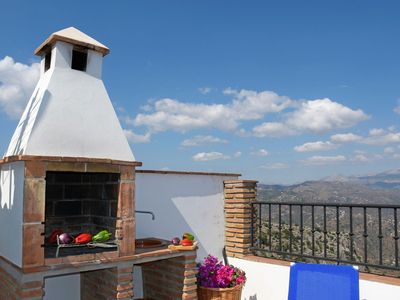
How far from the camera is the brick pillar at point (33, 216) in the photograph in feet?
10.2

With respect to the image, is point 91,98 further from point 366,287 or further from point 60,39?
point 366,287

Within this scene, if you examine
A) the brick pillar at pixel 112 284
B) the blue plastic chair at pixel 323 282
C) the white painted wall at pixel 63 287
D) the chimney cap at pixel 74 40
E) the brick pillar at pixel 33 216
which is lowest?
the white painted wall at pixel 63 287

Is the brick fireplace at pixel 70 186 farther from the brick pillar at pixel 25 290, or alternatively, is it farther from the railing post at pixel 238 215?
the railing post at pixel 238 215

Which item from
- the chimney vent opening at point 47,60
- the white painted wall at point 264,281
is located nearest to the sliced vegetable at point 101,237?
the chimney vent opening at point 47,60

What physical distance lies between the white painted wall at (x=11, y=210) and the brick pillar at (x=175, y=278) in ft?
5.96

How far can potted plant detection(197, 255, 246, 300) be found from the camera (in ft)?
14.9

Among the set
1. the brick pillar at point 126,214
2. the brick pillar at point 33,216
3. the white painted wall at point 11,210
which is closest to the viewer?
the brick pillar at point 33,216

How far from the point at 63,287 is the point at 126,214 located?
1.41m

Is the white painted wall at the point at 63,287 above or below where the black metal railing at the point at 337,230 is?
below

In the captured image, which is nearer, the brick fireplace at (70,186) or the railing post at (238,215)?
the brick fireplace at (70,186)

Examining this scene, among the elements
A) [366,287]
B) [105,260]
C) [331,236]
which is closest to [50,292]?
[105,260]

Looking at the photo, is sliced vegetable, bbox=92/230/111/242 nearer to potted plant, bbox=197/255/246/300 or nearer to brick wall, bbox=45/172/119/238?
brick wall, bbox=45/172/119/238

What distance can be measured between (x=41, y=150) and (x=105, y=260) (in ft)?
4.07

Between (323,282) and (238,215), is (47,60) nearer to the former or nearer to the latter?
(238,215)
